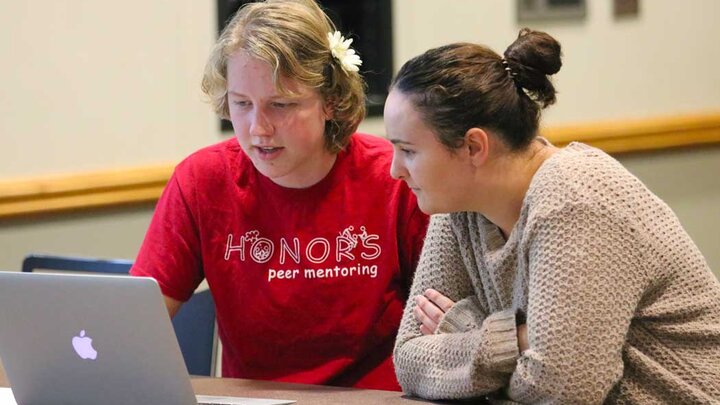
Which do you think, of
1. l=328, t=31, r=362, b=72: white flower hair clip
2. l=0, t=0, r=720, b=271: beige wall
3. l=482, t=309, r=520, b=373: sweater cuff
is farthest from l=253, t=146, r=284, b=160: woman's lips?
l=0, t=0, r=720, b=271: beige wall

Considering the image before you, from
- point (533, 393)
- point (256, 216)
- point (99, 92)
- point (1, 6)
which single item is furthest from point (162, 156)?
point (533, 393)

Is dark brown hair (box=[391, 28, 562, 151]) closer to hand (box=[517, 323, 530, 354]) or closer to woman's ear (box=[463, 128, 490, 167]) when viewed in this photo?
woman's ear (box=[463, 128, 490, 167])

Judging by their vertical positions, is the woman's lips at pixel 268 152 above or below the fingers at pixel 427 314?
above

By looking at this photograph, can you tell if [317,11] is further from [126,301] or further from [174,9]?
[174,9]

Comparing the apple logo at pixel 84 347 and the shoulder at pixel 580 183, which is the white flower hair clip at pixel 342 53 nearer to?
the shoulder at pixel 580 183

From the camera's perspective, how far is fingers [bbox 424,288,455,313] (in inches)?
75.8

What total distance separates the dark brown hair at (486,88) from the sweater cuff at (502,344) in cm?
28

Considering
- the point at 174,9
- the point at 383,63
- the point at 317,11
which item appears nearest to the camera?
the point at 317,11

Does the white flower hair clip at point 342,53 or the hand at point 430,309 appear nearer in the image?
the hand at point 430,309

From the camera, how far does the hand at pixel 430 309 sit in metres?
1.91

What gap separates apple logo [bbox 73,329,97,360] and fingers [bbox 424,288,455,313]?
0.55 meters

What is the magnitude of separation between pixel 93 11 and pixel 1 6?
0.81ft

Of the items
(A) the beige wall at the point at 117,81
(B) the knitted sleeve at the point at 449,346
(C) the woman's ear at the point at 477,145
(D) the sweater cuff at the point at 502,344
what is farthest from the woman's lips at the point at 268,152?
(A) the beige wall at the point at 117,81

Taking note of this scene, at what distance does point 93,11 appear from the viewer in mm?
3232
